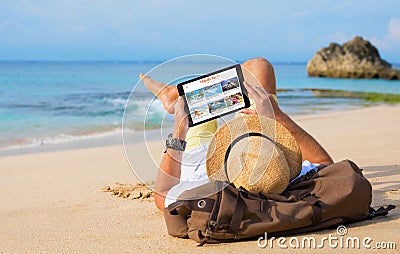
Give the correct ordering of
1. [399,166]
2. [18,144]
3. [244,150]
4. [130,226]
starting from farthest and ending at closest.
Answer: [18,144] → [399,166] → [130,226] → [244,150]

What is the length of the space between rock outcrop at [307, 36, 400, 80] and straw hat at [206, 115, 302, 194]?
41693 millimetres

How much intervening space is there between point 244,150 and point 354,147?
14.0 feet

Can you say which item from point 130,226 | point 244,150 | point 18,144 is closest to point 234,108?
point 244,150

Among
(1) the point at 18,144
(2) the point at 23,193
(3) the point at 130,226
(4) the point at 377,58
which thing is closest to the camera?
(3) the point at 130,226

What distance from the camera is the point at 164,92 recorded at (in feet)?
11.7

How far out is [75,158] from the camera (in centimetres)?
730

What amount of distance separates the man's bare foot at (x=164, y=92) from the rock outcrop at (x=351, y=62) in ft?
137

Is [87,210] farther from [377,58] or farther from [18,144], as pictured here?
[377,58]

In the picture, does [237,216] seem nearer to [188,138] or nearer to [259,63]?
[188,138]

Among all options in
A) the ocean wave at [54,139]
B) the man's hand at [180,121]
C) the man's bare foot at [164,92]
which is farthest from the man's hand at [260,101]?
the ocean wave at [54,139]

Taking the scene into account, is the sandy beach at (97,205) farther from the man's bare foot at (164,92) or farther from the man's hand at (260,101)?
the man's hand at (260,101)

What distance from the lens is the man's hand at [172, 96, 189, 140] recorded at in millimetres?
3346
